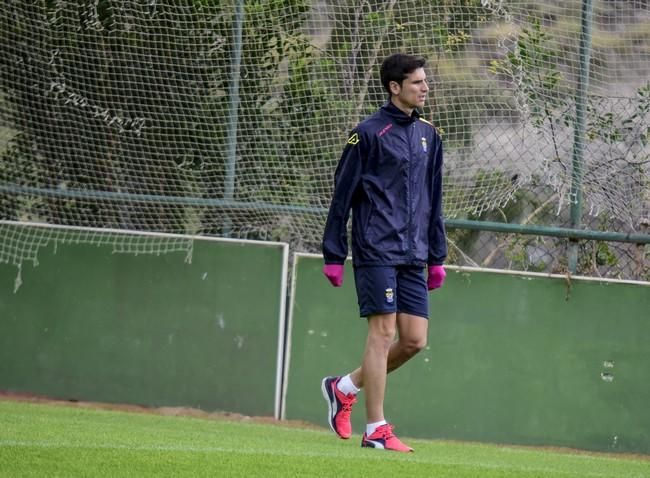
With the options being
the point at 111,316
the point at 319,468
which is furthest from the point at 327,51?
the point at 319,468

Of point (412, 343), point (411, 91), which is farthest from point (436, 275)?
point (411, 91)

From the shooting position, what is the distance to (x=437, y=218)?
21.7 feet

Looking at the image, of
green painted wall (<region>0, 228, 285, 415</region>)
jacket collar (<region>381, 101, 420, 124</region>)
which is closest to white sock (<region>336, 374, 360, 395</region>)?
jacket collar (<region>381, 101, 420, 124</region>)

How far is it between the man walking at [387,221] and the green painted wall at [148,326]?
275cm

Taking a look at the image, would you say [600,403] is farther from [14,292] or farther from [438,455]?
[14,292]

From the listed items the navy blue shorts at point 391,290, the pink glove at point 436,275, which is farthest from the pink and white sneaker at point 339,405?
the pink glove at point 436,275

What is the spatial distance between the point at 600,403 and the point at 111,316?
3983 millimetres

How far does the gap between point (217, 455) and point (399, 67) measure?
2.44 metres

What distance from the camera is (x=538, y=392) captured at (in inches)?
350

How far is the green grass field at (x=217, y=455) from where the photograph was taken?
5.01 m

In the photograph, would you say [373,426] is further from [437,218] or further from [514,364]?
[514,364]

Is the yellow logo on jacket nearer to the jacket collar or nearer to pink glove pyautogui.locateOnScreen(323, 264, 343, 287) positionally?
the jacket collar

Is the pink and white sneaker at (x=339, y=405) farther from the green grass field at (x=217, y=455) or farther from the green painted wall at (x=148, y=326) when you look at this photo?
the green painted wall at (x=148, y=326)

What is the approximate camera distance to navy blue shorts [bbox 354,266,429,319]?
20.7 feet
